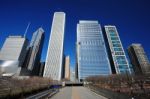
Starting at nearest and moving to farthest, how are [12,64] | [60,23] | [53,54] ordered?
1. [12,64]
2. [53,54]
3. [60,23]

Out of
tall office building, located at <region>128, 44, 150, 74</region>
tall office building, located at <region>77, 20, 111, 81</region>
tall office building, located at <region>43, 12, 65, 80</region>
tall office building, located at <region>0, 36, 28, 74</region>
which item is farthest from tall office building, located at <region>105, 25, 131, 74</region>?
tall office building, located at <region>0, 36, 28, 74</region>

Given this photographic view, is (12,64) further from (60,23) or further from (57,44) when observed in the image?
(60,23)

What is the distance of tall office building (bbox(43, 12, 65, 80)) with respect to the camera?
154 metres

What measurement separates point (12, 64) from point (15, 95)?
11786cm

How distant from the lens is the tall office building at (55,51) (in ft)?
504

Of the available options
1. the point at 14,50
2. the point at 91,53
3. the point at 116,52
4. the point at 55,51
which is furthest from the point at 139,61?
the point at 14,50

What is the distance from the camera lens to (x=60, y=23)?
193 metres

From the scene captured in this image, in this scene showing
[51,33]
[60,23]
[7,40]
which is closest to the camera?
[7,40]

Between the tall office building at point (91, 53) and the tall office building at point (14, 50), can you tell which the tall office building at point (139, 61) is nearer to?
the tall office building at point (91, 53)

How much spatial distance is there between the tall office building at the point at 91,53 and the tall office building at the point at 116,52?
28.0 ft

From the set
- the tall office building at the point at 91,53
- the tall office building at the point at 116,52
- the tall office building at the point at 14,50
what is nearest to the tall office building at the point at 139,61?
the tall office building at the point at 116,52

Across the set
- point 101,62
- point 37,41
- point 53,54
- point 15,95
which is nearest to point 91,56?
point 101,62

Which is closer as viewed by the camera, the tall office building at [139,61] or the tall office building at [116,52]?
the tall office building at [139,61]

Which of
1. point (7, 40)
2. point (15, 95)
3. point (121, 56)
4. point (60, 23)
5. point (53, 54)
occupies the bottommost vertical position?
point (15, 95)
